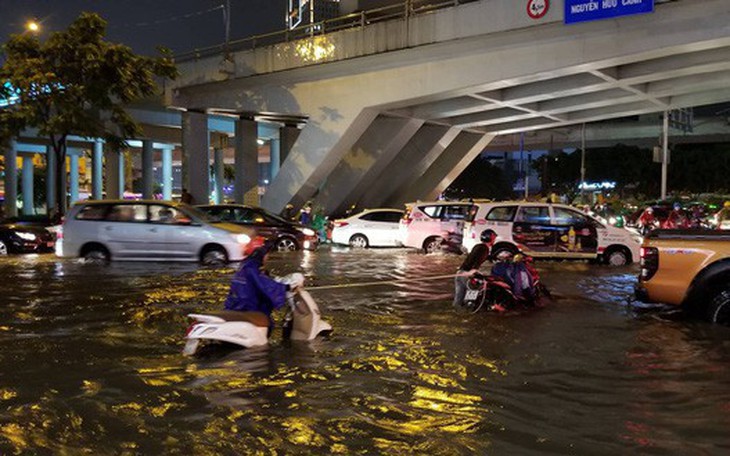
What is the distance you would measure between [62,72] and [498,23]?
48.6ft

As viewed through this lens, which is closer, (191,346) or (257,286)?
(191,346)

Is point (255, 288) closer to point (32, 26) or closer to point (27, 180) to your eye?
point (32, 26)

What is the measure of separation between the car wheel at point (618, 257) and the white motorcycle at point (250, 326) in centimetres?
1081

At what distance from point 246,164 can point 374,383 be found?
97.8ft

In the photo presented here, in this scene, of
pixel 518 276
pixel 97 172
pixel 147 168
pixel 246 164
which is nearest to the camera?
pixel 518 276

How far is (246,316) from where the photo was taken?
7.38 m

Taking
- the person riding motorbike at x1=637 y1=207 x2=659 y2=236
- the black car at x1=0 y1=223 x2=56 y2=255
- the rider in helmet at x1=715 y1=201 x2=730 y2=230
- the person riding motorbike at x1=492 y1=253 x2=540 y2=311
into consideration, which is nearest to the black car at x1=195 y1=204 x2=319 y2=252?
the black car at x1=0 y1=223 x2=56 y2=255

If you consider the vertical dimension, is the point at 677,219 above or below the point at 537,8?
below

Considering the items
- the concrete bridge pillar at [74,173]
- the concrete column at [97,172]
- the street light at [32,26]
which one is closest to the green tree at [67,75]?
the street light at [32,26]

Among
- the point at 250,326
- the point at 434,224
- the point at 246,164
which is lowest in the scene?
the point at 250,326

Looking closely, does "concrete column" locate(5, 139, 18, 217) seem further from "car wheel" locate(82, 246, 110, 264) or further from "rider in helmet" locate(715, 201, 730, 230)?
"rider in helmet" locate(715, 201, 730, 230)

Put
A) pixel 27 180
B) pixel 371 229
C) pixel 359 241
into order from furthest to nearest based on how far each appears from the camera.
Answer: pixel 27 180 < pixel 359 241 < pixel 371 229

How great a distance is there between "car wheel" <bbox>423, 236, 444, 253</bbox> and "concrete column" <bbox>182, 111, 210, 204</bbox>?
655 inches

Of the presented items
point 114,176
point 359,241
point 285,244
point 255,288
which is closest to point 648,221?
point 359,241
